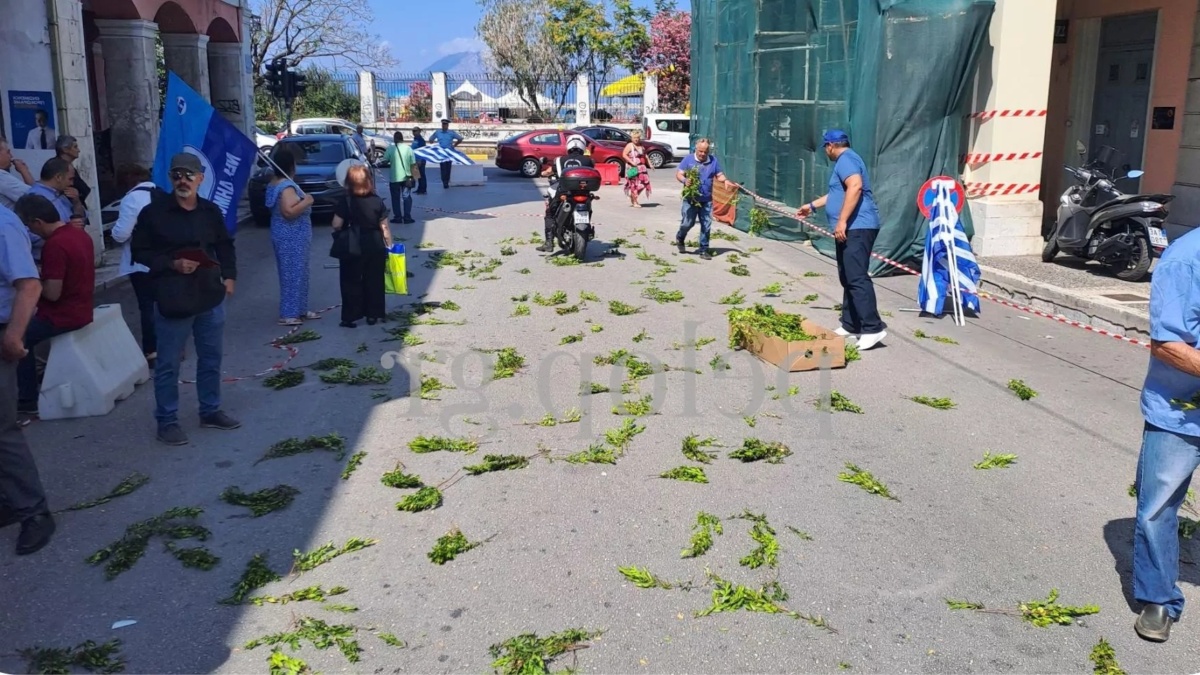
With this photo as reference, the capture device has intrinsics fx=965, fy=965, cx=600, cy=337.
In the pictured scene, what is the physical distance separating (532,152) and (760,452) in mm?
27309

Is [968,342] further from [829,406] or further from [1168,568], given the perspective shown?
[1168,568]

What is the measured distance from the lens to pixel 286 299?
10148 millimetres

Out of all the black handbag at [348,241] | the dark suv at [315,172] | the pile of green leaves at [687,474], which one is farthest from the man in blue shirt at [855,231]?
the dark suv at [315,172]

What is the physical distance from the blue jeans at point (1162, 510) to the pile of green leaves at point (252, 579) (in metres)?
3.89

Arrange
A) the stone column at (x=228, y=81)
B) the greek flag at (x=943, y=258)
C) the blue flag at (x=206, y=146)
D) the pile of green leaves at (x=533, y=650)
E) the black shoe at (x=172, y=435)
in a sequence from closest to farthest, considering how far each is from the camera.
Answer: the pile of green leaves at (x=533, y=650) → the black shoe at (x=172, y=435) → the blue flag at (x=206, y=146) → the greek flag at (x=943, y=258) → the stone column at (x=228, y=81)

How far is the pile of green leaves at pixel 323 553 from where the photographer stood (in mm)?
4727

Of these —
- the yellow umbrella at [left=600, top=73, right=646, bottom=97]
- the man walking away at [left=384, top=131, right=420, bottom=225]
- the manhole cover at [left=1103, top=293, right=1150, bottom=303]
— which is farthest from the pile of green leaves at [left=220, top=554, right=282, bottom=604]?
the yellow umbrella at [left=600, top=73, right=646, bottom=97]

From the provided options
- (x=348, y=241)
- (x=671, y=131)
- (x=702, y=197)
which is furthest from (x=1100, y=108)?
(x=671, y=131)

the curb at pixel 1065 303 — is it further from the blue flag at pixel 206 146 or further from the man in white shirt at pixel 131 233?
the man in white shirt at pixel 131 233

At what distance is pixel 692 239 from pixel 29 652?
13.6 meters

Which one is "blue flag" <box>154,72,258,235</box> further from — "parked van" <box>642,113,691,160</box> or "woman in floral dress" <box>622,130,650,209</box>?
"parked van" <box>642,113,691,160</box>

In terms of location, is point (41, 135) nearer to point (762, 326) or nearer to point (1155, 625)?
point (762, 326)

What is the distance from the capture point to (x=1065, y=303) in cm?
1051

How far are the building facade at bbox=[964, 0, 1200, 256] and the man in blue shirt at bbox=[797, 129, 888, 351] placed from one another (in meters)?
4.86
